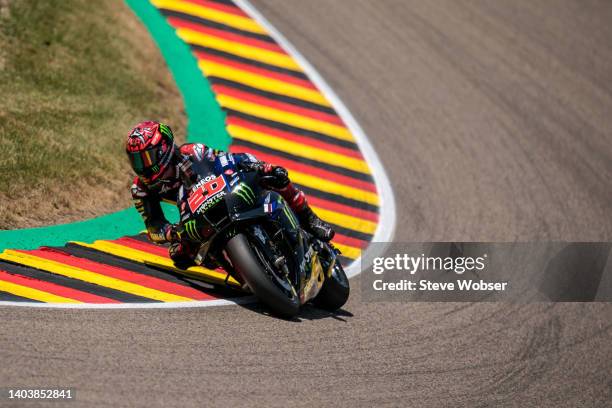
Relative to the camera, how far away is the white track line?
9289 millimetres

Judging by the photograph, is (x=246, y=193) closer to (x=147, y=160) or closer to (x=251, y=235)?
(x=251, y=235)

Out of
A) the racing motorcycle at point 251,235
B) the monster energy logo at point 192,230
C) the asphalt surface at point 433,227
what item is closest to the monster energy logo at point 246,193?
the racing motorcycle at point 251,235

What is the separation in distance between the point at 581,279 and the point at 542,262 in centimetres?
62

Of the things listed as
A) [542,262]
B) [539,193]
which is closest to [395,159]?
[539,193]

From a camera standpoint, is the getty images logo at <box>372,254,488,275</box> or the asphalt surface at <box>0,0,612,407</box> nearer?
the asphalt surface at <box>0,0,612,407</box>

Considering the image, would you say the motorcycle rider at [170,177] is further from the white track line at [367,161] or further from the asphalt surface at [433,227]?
the asphalt surface at [433,227]

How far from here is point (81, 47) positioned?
15102 mm

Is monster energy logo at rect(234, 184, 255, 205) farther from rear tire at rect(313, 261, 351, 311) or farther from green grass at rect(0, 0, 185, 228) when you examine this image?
green grass at rect(0, 0, 185, 228)

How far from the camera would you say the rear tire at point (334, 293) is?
988cm

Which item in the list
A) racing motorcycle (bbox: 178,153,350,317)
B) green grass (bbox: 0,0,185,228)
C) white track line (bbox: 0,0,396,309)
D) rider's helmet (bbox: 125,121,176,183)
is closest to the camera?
racing motorcycle (bbox: 178,153,350,317)

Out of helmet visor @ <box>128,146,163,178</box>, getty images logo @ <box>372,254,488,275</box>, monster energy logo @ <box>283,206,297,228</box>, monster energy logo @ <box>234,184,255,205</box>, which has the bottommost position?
getty images logo @ <box>372,254,488,275</box>

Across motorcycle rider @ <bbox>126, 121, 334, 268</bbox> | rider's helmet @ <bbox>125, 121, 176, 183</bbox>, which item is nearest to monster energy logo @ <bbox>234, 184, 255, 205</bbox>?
motorcycle rider @ <bbox>126, 121, 334, 268</bbox>

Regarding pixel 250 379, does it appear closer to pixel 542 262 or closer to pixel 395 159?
pixel 542 262

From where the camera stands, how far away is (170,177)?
385 inches
